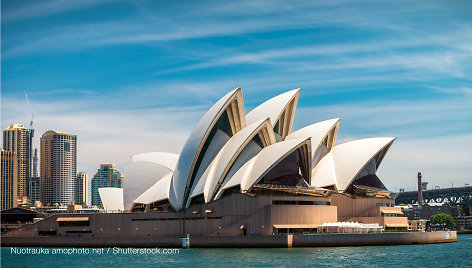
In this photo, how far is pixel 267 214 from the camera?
7438 centimetres

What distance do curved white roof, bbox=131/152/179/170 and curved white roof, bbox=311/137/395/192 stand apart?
20.9 meters

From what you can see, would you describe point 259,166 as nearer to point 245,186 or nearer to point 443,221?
point 245,186

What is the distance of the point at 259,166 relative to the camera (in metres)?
76.6

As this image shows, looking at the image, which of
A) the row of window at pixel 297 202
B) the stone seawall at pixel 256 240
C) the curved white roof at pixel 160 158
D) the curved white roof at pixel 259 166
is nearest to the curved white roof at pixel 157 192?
the curved white roof at pixel 160 158

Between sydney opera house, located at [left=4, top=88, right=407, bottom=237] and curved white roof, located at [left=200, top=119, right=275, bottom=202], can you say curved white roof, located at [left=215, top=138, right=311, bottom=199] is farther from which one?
curved white roof, located at [left=200, top=119, right=275, bottom=202]

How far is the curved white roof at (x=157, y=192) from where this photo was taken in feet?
271

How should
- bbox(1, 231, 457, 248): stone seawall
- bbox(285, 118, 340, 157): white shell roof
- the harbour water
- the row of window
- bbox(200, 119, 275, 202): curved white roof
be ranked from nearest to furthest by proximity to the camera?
1. the harbour water
2. bbox(1, 231, 457, 248): stone seawall
3. the row of window
4. bbox(200, 119, 275, 202): curved white roof
5. bbox(285, 118, 340, 157): white shell roof

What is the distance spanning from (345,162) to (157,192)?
28196mm

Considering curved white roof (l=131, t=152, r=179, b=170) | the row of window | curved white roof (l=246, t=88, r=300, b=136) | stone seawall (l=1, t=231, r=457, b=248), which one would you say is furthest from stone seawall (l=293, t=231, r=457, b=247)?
curved white roof (l=131, t=152, r=179, b=170)

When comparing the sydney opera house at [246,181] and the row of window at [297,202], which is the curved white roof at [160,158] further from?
the row of window at [297,202]

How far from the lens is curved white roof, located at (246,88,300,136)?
84.4m

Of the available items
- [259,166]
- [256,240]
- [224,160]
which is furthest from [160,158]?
[256,240]

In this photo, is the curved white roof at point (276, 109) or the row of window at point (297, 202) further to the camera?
the curved white roof at point (276, 109)

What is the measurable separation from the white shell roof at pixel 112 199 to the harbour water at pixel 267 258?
2573 centimetres
